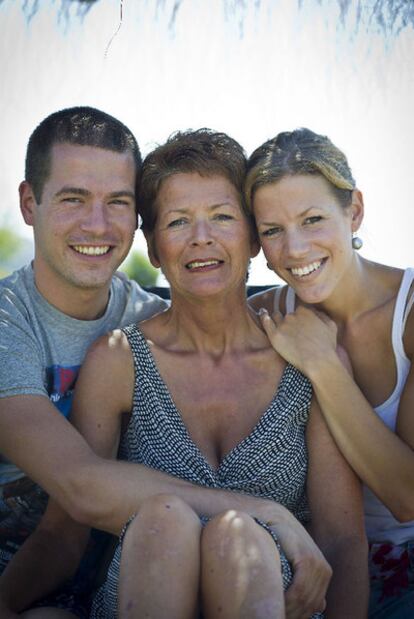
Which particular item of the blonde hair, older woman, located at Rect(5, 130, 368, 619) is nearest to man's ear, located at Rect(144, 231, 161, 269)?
older woman, located at Rect(5, 130, 368, 619)

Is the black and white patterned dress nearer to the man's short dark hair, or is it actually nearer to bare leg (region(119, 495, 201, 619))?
bare leg (region(119, 495, 201, 619))

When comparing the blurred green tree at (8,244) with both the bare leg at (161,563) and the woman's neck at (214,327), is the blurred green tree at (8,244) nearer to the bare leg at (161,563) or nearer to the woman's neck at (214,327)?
the woman's neck at (214,327)

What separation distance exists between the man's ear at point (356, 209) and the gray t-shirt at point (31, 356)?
951mm

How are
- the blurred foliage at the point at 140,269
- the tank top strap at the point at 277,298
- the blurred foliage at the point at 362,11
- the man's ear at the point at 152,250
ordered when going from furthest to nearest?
the blurred foliage at the point at 140,269 < the blurred foliage at the point at 362,11 < the tank top strap at the point at 277,298 < the man's ear at the point at 152,250

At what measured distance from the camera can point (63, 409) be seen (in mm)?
2760

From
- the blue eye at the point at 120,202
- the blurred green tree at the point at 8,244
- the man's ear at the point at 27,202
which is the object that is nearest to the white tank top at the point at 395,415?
the blue eye at the point at 120,202

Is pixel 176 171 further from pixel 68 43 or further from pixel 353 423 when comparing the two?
pixel 68 43

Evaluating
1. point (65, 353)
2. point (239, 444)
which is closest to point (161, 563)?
point (239, 444)

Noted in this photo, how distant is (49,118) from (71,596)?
5.39ft

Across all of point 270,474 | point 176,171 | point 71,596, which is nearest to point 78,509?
point 71,596

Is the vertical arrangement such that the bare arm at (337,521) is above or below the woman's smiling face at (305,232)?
below

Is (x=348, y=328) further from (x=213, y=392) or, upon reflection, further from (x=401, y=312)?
(x=213, y=392)

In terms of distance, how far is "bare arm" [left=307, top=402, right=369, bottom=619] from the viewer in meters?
2.43

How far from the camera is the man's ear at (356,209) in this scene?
2.94 metres
